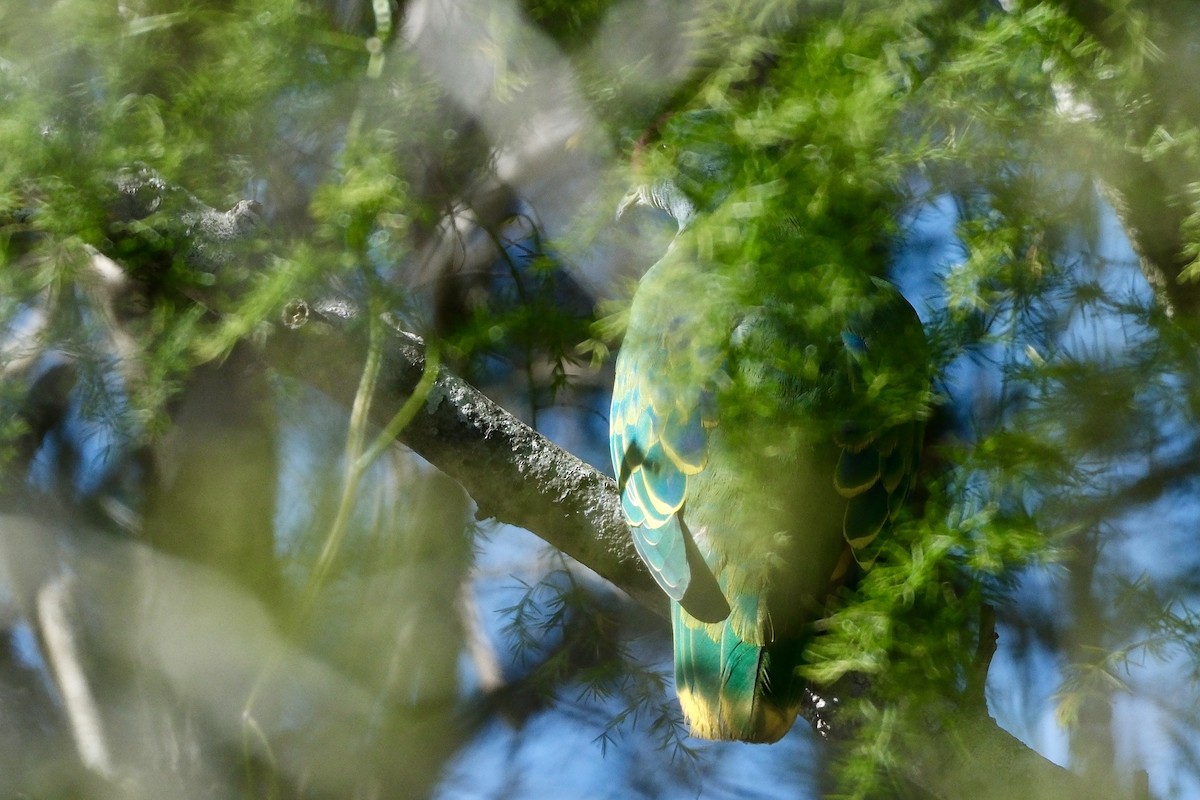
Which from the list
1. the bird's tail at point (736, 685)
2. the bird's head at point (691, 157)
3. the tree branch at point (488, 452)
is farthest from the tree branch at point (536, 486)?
the bird's head at point (691, 157)

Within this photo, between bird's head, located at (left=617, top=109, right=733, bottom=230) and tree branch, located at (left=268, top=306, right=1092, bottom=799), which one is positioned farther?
tree branch, located at (left=268, top=306, right=1092, bottom=799)

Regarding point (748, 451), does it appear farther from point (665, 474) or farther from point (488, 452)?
point (488, 452)

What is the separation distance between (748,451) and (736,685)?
9.5 inches

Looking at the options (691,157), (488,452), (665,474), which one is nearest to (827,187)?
(691,157)

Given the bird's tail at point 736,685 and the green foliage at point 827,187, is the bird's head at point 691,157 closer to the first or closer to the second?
the green foliage at point 827,187

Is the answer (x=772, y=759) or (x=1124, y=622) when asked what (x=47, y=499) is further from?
(x=1124, y=622)

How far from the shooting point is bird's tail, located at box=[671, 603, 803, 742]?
1003 millimetres

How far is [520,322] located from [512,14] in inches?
11.5

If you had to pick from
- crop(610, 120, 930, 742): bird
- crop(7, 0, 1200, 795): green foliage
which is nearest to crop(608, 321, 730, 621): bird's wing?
crop(610, 120, 930, 742): bird

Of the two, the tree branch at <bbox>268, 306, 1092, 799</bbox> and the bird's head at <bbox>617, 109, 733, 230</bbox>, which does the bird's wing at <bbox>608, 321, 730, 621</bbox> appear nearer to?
the tree branch at <bbox>268, 306, 1092, 799</bbox>

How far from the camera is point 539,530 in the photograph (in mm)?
1217

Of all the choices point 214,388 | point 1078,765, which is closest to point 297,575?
point 214,388

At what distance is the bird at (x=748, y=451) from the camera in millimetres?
869

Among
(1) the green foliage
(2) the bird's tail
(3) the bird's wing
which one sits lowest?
(2) the bird's tail
